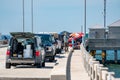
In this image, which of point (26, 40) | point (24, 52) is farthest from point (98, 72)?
point (26, 40)

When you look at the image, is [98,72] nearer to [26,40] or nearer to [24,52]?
[24,52]

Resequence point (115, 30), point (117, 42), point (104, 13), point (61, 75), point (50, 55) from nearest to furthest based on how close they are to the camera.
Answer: point (61, 75)
point (50, 55)
point (117, 42)
point (115, 30)
point (104, 13)

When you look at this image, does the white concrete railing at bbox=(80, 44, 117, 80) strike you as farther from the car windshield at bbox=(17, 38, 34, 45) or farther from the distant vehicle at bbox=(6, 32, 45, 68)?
the car windshield at bbox=(17, 38, 34, 45)

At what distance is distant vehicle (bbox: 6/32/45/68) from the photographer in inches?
994

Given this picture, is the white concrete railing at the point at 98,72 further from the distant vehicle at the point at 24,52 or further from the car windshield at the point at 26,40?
the car windshield at the point at 26,40

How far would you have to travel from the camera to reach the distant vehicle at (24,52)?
82.8 feet

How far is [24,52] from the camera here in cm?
2550

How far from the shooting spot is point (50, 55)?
34531 millimetres

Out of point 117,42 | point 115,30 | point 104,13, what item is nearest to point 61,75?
point 117,42

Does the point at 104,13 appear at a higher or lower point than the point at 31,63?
higher

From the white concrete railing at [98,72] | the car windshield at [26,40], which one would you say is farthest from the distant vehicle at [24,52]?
the white concrete railing at [98,72]

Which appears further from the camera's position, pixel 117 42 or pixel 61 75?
pixel 117 42

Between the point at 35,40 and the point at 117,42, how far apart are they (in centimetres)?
3888

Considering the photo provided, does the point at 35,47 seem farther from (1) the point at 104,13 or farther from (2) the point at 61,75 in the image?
(1) the point at 104,13
